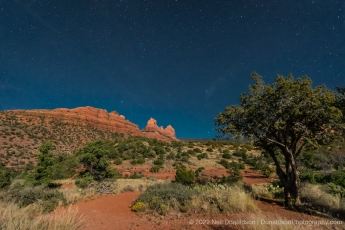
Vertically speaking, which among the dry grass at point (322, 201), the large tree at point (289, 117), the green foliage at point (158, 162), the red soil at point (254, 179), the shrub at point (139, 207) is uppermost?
the large tree at point (289, 117)

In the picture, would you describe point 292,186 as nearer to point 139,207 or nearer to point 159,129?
point 139,207

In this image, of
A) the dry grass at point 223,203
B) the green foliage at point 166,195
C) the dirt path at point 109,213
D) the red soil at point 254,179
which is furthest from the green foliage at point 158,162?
the dry grass at point 223,203

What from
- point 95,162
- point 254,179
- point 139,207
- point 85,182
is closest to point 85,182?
point 85,182

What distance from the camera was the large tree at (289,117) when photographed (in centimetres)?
925

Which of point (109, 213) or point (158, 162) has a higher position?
point (158, 162)

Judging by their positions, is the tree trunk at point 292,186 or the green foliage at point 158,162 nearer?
the tree trunk at point 292,186

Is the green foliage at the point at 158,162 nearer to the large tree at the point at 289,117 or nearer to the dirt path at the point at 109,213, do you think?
the dirt path at the point at 109,213

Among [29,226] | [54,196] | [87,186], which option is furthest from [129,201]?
[29,226]

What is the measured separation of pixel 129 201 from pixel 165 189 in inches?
109

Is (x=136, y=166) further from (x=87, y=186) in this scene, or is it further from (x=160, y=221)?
(x=160, y=221)

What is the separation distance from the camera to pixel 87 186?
1653cm

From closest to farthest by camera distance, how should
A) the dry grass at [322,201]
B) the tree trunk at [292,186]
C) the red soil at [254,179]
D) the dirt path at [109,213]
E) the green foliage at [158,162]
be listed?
the dirt path at [109,213] < the dry grass at [322,201] < the tree trunk at [292,186] < the red soil at [254,179] < the green foliage at [158,162]

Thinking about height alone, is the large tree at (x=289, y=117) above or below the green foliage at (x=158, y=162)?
above

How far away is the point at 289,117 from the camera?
995cm
